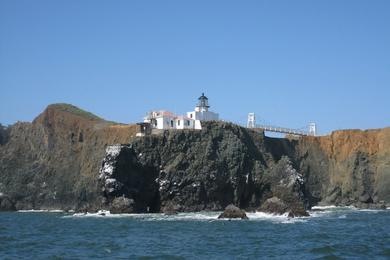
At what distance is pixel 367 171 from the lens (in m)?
97.1

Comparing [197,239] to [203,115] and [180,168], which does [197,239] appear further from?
[203,115]

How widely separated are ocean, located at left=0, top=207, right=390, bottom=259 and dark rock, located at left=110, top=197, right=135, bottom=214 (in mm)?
11382

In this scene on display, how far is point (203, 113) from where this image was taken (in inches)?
3637

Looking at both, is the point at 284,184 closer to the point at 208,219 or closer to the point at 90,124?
the point at 208,219

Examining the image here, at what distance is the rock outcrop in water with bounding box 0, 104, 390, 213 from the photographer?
77.8m

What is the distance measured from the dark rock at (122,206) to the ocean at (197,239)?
37.3 ft

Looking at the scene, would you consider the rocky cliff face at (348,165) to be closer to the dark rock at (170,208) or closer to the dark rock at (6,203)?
the dark rock at (170,208)

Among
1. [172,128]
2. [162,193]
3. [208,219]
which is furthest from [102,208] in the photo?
[208,219]

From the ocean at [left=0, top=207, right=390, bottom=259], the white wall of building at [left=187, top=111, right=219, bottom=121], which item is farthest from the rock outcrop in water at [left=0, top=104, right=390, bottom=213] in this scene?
the ocean at [left=0, top=207, right=390, bottom=259]

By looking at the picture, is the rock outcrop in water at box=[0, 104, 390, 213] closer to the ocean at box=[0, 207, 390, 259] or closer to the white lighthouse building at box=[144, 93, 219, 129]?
the white lighthouse building at box=[144, 93, 219, 129]

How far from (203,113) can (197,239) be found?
163ft

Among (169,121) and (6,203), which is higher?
(169,121)

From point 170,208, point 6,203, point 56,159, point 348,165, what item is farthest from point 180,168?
point 348,165

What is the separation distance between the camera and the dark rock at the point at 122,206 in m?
73.5
